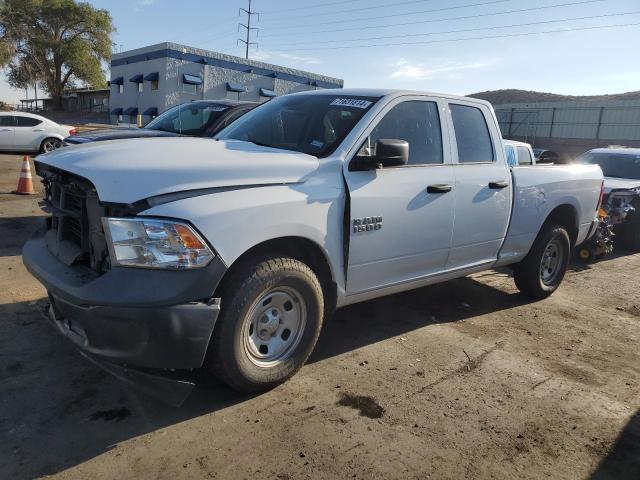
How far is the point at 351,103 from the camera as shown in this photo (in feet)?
13.1

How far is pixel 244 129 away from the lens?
4.32 metres

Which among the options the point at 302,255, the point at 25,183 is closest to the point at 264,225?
the point at 302,255

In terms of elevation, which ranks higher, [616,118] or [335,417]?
[616,118]

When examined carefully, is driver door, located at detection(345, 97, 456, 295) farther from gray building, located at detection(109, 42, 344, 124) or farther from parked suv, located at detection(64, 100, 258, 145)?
gray building, located at detection(109, 42, 344, 124)

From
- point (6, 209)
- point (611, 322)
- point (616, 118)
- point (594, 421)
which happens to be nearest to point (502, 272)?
point (611, 322)

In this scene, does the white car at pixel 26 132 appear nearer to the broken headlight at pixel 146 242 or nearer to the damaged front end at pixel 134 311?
the damaged front end at pixel 134 311

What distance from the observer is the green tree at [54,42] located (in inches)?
1900

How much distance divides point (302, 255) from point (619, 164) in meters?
8.84

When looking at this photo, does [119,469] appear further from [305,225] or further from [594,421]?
[594,421]

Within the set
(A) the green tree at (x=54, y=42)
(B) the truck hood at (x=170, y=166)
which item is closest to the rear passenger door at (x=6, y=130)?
(B) the truck hood at (x=170, y=166)

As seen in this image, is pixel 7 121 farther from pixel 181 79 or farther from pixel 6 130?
pixel 181 79

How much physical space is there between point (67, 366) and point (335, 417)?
1.85 meters

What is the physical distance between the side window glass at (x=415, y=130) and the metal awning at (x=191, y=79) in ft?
105

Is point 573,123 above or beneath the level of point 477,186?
above
